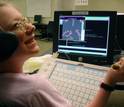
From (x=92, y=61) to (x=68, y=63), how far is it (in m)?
0.32

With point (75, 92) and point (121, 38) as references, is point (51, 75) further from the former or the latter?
point (121, 38)

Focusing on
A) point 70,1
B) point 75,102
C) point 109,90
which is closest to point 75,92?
point 75,102

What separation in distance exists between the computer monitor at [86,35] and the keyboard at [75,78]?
296 millimetres

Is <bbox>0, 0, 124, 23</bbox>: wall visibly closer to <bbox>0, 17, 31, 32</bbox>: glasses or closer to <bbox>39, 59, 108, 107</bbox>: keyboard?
<bbox>39, 59, 108, 107</bbox>: keyboard

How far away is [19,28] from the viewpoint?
83 centimetres

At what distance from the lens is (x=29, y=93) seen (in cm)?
77

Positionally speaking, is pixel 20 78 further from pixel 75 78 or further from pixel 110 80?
pixel 75 78

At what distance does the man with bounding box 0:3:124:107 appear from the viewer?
77 centimetres

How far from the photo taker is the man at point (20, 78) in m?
0.77

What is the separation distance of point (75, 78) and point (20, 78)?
58 cm

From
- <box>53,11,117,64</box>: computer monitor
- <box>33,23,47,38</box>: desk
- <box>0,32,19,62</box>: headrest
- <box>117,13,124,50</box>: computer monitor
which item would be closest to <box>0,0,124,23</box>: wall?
<box>33,23,47,38</box>: desk

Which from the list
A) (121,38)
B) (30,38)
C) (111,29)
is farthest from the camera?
(121,38)

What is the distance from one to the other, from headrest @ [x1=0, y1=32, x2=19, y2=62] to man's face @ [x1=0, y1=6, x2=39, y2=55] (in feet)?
0.12

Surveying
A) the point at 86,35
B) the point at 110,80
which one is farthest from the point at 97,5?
the point at 110,80
